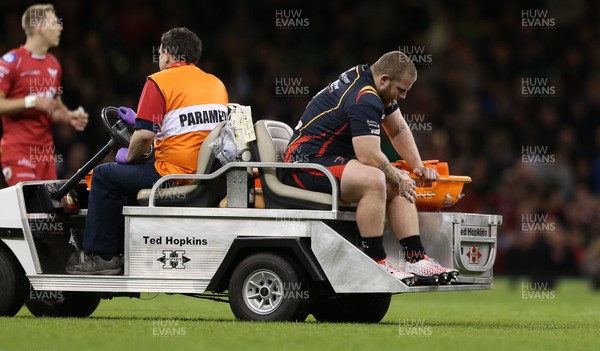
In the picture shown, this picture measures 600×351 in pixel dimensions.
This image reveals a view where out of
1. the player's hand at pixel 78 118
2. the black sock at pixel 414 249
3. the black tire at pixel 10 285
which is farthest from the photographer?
the player's hand at pixel 78 118

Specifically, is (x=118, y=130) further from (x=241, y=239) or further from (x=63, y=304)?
(x=63, y=304)

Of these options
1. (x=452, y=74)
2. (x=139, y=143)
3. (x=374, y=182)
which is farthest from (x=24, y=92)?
(x=452, y=74)

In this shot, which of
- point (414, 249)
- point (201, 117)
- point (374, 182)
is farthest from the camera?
point (201, 117)

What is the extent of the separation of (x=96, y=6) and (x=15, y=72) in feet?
28.8

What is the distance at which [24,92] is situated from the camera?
1282 centimetres

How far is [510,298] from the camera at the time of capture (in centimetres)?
1616

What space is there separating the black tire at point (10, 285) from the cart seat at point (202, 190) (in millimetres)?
1359

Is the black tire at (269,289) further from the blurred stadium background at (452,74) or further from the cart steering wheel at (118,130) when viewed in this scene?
the blurred stadium background at (452,74)

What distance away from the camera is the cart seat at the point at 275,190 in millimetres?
10047

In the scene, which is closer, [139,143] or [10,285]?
[139,143]

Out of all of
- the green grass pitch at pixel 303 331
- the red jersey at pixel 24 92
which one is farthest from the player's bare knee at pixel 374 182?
the red jersey at pixel 24 92

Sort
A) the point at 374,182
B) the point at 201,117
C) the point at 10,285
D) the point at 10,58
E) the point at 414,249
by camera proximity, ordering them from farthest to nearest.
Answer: the point at 10,58
the point at 10,285
the point at 201,117
the point at 414,249
the point at 374,182

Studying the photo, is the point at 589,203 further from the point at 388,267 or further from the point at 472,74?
the point at 388,267

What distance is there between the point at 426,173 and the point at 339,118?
31.6 inches
